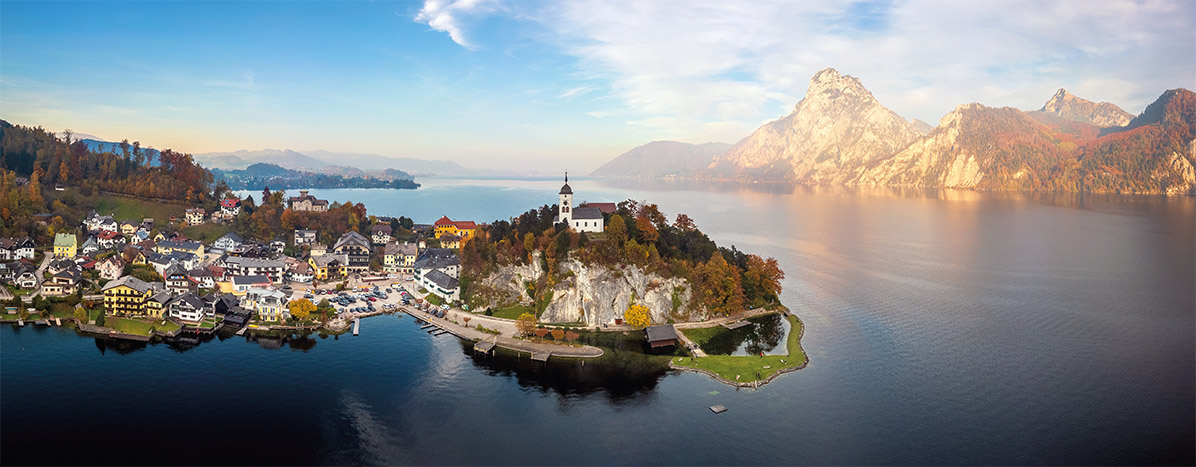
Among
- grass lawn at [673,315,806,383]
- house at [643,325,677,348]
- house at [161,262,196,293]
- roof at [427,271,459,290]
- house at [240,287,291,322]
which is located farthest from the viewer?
roof at [427,271,459,290]

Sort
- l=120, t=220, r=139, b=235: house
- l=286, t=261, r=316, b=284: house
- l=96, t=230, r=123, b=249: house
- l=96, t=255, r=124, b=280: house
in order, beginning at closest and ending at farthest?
l=96, t=255, r=124, b=280: house < l=286, t=261, r=316, b=284: house < l=96, t=230, r=123, b=249: house < l=120, t=220, r=139, b=235: house

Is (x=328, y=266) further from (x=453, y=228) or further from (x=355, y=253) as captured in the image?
(x=453, y=228)

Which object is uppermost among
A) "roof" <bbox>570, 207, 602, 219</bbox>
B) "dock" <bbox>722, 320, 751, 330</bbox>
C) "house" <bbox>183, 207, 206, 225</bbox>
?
"roof" <bbox>570, 207, 602, 219</bbox>

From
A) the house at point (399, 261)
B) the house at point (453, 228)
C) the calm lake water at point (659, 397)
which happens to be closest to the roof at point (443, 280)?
the calm lake water at point (659, 397)

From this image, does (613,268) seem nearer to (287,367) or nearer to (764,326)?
(764,326)

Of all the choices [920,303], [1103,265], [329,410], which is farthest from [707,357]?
[1103,265]

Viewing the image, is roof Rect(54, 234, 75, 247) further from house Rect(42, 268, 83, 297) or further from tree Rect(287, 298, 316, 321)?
tree Rect(287, 298, 316, 321)

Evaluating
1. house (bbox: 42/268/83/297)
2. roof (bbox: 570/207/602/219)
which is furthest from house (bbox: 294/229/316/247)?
roof (bbox: 570/207/602/219)

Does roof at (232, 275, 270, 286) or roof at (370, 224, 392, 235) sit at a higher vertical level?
roof at (370, 224, 392, 235)

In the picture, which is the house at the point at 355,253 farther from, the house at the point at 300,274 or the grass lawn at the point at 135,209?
the grass lawn at the point at 135,209
